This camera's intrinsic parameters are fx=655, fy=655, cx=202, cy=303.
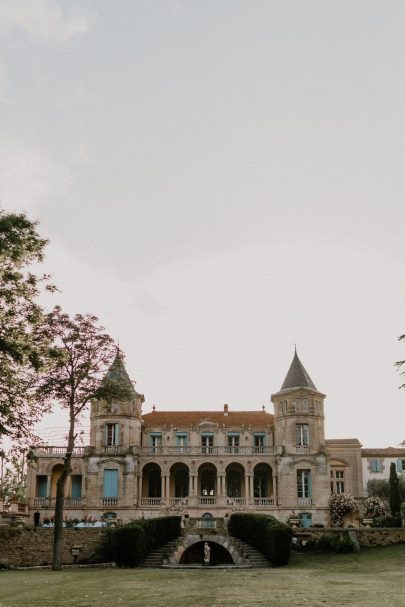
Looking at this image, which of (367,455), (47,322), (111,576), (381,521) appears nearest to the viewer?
(111,576)

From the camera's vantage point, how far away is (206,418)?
62.9 meters

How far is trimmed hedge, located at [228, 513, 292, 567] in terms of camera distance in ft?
122

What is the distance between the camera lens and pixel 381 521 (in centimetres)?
4647

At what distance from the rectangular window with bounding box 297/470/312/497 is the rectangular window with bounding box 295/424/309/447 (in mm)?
2403

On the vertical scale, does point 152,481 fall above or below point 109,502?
above

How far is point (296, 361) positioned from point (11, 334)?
38907mm

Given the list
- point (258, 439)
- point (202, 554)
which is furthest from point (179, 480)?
point (202, 554)

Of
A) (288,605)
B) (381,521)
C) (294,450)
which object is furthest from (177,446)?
(288,605)

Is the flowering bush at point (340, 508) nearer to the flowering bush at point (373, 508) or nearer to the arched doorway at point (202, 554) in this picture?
the flowering bush at point (373, 508)

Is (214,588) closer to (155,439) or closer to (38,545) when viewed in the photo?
(38,545)

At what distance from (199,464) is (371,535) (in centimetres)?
2048

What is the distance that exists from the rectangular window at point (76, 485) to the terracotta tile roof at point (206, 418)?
782cm

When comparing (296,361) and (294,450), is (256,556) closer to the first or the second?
(294,450)

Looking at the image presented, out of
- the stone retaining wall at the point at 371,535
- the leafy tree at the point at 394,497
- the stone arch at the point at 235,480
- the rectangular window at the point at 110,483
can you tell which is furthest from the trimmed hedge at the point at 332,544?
the rectangular window at the point at 110,483
